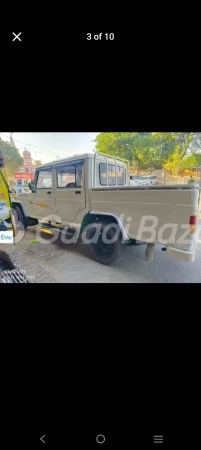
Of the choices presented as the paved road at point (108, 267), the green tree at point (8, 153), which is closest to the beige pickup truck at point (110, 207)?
the paved road at point (108, 267)

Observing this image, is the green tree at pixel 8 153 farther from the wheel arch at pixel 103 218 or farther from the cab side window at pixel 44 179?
the wheel arch at pixel 103 218

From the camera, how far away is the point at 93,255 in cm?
298

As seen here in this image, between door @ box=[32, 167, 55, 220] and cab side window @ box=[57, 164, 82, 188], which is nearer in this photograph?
cab side window @ box=[57, 164, 82, 188]

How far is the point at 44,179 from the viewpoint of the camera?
12.2 feet

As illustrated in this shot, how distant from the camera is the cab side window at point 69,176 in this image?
286 cm

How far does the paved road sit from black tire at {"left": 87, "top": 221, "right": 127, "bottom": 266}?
115 mm

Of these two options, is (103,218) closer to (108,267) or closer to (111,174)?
(108,267)

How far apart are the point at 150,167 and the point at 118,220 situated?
26.9 feet

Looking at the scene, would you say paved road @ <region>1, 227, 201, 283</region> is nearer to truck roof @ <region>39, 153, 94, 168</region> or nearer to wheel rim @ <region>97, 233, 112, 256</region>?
wheel rim @ <region>97, 233, 112, 256</region>

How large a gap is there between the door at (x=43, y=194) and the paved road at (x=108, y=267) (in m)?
0.82

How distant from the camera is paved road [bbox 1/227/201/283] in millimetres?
2342

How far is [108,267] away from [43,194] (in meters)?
2.19

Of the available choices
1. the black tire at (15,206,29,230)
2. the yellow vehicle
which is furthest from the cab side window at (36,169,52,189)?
the black tire at (15,206,29,230)
